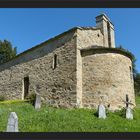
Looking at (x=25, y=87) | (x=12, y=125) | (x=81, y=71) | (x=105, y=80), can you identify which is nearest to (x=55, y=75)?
(x=81, y=71)

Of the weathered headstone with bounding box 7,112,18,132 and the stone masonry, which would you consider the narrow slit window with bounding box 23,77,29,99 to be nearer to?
the stone masonry

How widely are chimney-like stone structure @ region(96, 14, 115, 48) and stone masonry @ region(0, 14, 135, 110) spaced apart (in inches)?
3.8

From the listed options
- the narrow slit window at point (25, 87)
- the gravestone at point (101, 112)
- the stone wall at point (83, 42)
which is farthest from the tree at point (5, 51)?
the gravestone at point (101, 112)

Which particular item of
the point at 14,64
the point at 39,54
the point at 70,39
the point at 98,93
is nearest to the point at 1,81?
the point at 14,64

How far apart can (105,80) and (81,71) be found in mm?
1447

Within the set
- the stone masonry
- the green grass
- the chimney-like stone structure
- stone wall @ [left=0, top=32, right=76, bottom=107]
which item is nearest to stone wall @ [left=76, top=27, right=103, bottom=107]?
the stone masonry

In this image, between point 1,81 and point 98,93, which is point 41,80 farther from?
point 1,81

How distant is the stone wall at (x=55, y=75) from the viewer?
15.9 metres

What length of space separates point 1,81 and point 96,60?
30.6 feet

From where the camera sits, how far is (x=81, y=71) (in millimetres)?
16078

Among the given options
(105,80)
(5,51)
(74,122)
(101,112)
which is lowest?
(74,122)

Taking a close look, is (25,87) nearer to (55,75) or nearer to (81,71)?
(55,75)

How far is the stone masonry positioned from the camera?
50.5 ft

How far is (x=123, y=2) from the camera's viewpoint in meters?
7.46
